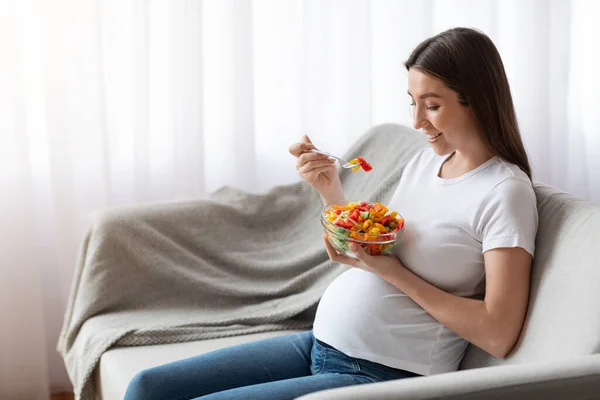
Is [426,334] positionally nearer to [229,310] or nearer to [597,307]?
[597,307]

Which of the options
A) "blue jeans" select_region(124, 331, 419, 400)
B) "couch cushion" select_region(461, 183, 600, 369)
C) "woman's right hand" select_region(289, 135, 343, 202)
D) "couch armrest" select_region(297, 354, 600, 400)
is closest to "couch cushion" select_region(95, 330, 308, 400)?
"blue jeans" select_region(124, 331, 419, 400)

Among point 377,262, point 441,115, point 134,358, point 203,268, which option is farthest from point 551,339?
point 203,268

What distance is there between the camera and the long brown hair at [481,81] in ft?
4.72

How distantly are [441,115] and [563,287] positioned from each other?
1.24ft

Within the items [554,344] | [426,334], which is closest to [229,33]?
[426,334]

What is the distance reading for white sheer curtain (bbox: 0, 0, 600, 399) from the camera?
2.52 m

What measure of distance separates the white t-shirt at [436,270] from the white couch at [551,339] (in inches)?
2.1

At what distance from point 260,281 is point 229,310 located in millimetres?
129

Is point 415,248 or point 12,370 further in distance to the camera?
point 12,370

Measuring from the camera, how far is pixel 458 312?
139cm

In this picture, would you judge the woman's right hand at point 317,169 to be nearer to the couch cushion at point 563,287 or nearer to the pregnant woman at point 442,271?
the pregnant woman at point 442,271

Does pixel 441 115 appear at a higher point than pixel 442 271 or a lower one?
higher

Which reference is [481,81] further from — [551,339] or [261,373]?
[261,373]

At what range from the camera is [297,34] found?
2.73 m
